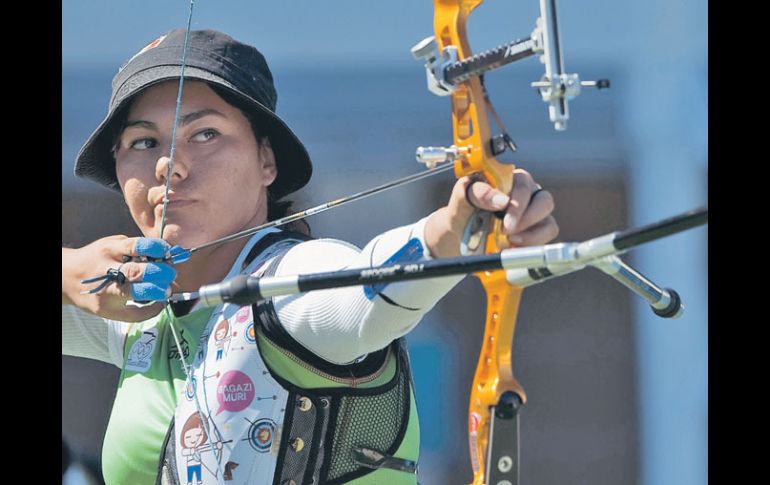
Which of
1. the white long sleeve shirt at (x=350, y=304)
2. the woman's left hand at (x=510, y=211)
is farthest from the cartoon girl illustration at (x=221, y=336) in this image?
the woman's left hand at (x=510, y=211)

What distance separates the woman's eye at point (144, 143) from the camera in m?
2.18

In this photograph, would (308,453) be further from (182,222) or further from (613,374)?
(613,374)

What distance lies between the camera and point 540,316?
4.59m

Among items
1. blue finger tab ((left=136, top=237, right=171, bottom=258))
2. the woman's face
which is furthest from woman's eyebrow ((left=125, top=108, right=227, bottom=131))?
blue finger tab ((left=136, top=237, right=171, bottom=258))

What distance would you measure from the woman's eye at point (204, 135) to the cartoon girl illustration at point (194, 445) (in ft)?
1.52

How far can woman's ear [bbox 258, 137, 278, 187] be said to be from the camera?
2.22 m

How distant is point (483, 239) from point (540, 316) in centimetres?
301

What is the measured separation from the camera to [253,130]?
2.20 m

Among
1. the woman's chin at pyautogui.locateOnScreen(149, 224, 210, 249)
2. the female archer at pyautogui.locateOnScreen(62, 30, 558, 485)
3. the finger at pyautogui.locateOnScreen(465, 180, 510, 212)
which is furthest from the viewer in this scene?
the woman's chin at pyautogui.locateOnScreen(149, 224, 210, 249)

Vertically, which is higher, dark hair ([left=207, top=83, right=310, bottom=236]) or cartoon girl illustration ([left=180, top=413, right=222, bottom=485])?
dark hair ([left=207, top=83, right=310, bottom=236])

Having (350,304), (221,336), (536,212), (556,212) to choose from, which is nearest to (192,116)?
(221,336)

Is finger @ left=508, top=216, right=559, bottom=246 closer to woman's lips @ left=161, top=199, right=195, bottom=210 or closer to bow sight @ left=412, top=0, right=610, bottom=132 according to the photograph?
bow sight @ left=412, top=0, right=610, bottom=132

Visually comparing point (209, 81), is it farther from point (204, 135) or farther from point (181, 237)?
point (181, 237)
